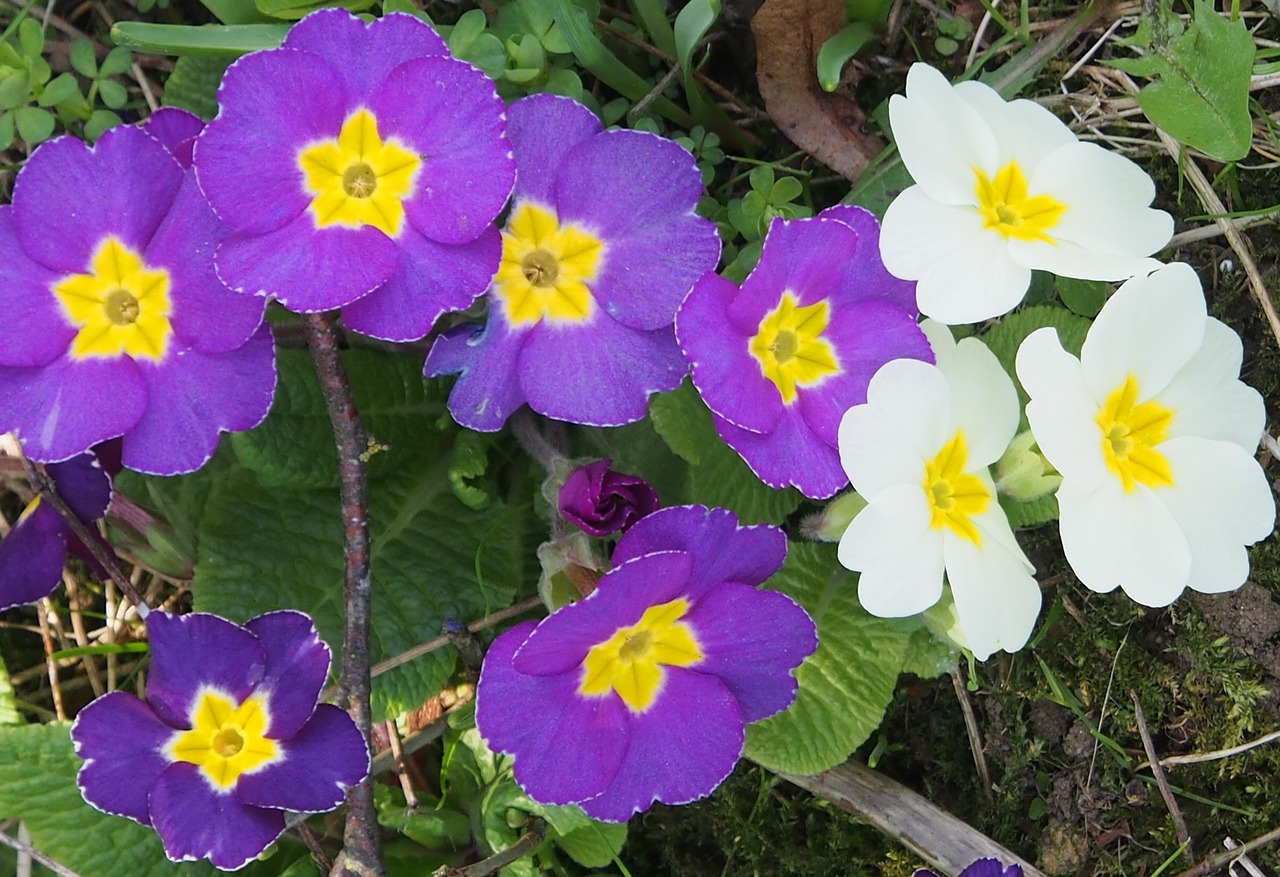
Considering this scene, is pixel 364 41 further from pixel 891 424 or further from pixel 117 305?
pixel 891 424

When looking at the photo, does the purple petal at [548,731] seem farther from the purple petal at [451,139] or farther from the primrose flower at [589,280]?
the purple petal at [451,139]

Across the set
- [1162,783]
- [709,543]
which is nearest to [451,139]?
[709,543]

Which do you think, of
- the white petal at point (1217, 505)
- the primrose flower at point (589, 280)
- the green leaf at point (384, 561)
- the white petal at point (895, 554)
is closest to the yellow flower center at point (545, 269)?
the primrose flower at point (589, 280)

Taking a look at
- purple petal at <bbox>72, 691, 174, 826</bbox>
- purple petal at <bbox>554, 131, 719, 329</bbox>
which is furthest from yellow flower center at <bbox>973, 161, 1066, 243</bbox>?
purple petal at <bbox>72, 691, 174, 826</bbox>

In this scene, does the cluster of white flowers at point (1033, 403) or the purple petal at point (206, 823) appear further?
the purple petal at point (206, 823)

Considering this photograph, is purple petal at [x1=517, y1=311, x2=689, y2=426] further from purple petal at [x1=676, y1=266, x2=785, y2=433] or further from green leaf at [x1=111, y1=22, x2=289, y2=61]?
green leaf at [x1=111, y1=22, x2=289, y2=61]

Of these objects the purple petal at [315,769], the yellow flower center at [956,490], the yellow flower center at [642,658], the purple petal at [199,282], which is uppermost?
the purple petal at [199,282]

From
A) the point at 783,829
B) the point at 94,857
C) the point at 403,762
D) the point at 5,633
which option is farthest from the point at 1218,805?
the point at 5,633
